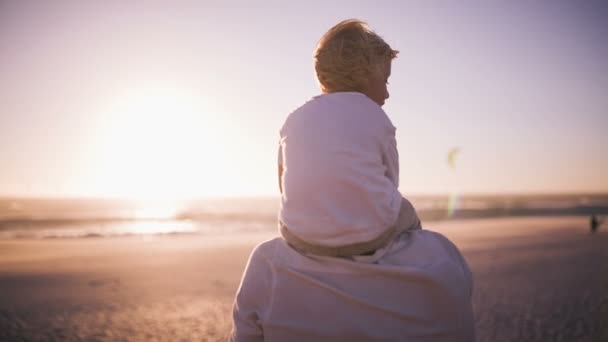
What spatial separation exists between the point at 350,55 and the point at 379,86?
0.59 ft

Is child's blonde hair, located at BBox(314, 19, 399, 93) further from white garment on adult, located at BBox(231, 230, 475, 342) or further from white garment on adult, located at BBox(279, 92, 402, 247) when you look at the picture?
white garment on adult, located at BBox(231, 230, 475, 342)

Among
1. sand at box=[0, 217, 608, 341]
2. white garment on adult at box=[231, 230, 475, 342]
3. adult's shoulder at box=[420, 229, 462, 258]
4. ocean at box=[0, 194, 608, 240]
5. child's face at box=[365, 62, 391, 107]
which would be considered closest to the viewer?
white garment on adult at box=[231, 230, 475, 342]

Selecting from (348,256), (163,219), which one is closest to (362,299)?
(348,256)

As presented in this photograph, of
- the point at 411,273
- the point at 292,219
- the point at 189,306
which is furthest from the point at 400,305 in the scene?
the point at 189,306

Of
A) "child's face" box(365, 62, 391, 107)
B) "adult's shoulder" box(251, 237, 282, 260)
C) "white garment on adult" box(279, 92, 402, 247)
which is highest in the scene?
"child's face" box(365, 62, 391, 107)

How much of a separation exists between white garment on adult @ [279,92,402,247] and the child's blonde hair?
108 millimetres

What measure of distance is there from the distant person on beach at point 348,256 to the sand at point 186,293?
341 cm

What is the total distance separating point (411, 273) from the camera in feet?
5.05

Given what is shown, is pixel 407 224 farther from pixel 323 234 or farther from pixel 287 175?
pixel 287 175

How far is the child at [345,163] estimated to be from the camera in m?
1.54

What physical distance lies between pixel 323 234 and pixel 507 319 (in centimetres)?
453

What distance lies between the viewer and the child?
154cm

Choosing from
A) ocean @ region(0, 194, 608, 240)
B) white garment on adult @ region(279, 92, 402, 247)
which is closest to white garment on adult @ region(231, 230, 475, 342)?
white garment on adult @ region(279, 92, 402, 247)

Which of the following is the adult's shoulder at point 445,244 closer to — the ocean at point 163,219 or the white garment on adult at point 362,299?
the white garment on adult at point 362,299
